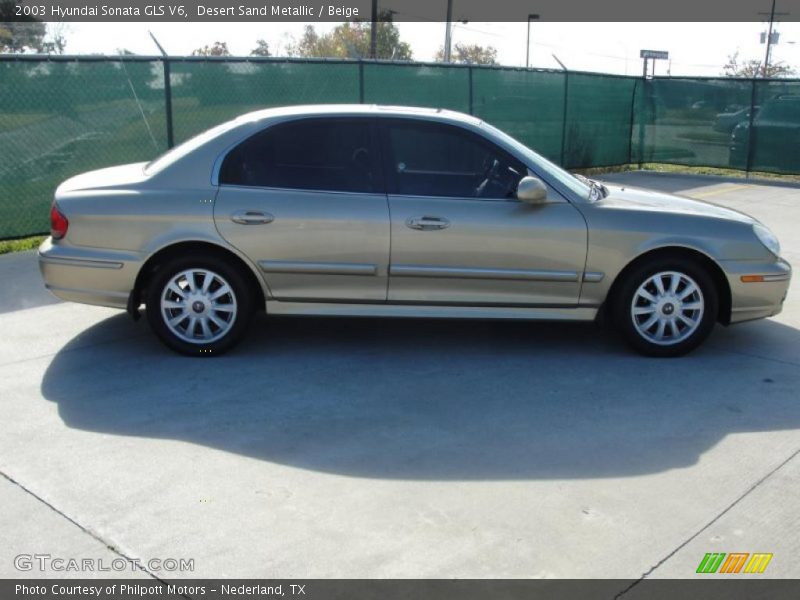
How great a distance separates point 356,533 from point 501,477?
2.75ft

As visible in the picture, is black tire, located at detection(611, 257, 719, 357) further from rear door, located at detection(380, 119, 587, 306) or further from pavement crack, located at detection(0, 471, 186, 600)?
pavement crack, located at detection(0, 471, 186, 600)

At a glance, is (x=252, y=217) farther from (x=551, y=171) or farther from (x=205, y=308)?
(x=551, y=171)

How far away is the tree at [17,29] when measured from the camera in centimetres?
3441

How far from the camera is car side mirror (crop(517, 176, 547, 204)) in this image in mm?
5609

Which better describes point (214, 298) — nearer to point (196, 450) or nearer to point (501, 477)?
point (196, 450)

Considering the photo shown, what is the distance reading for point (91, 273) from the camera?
5.64 m

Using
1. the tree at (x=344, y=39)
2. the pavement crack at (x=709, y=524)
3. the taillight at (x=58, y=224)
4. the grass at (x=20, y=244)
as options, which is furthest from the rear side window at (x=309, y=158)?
the tree at (x=344, y=39)

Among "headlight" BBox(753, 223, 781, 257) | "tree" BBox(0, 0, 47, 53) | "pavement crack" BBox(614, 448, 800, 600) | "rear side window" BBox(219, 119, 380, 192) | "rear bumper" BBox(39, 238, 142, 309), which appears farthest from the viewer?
"tree" BBox(0, 0, 47, 53)

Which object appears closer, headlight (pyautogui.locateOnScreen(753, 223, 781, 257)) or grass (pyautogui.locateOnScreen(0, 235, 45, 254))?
headlight (pyautogui.locateOnScreen(753, 223, 781, 257))

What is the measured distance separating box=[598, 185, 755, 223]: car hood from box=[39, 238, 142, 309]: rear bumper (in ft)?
10.1

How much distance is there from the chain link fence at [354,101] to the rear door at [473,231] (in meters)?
5.04
